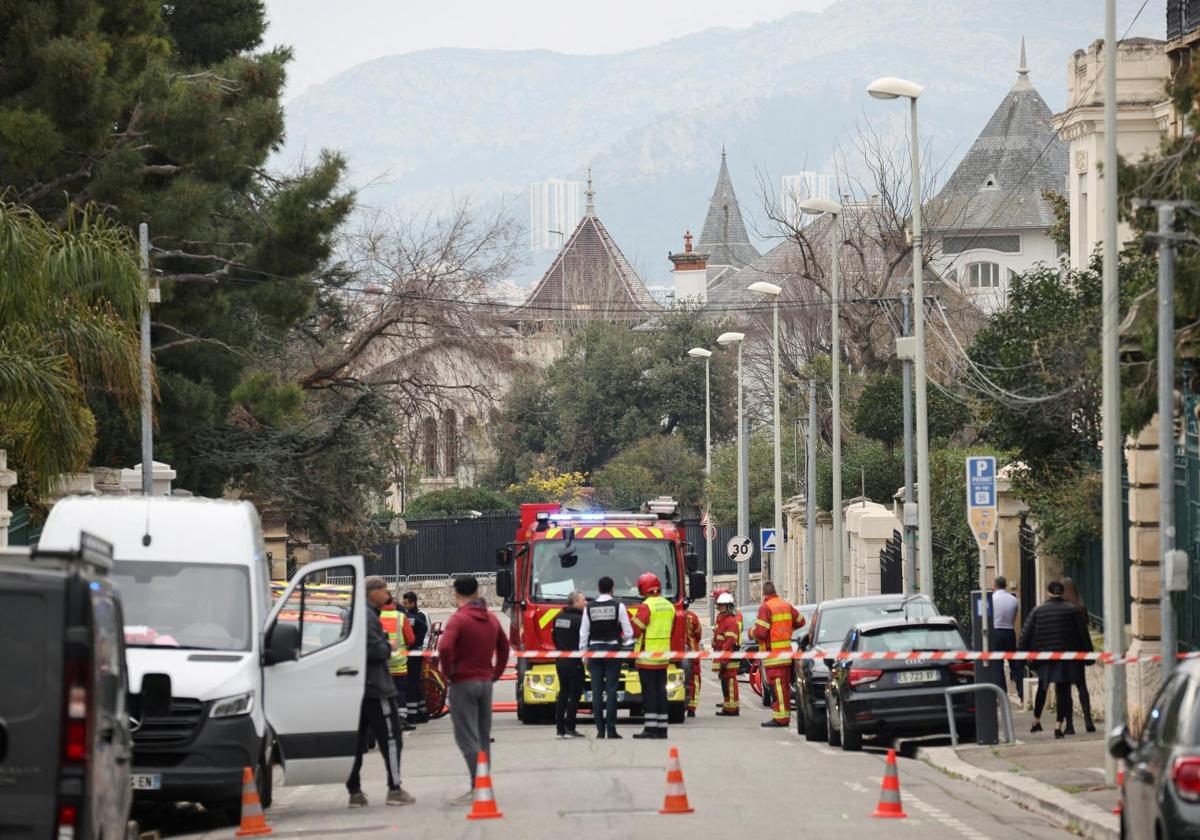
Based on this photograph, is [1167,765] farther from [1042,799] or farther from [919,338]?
[919,338]

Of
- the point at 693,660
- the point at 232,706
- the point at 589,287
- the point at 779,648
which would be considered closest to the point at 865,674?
the point at 779,648

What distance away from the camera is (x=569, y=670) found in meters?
23.6

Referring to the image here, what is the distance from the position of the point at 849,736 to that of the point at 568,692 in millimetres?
3627

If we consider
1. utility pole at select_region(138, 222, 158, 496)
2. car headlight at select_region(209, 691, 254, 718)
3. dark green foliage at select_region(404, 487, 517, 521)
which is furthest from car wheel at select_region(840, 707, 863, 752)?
dark green foliage at select_region(404, 487, 517, 521)

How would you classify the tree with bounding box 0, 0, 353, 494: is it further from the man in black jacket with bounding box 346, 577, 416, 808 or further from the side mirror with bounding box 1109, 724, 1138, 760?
the side mirror with bounding box 1109, 724, 1138, 760

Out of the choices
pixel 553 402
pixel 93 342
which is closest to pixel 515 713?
pixel 93 342

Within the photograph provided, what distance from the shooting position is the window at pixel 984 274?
98188 mm

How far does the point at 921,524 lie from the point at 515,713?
6738 mm

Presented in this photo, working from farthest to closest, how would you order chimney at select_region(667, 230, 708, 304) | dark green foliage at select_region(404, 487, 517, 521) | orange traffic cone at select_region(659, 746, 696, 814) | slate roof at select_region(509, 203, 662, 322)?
1. chimney at select_region(667, 230, 708, 304)
2. slate roof at select_region(509, 203, 662, 322)
3. dark green foliage at select_region(404, 487, 517, 521)
4. orange traffic cone at select_region(659, 746, 696, 814)

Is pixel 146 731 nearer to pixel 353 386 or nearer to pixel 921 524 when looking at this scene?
pixel 921 524

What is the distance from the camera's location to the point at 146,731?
14727mm

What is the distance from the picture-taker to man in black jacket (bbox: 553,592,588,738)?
931 inches

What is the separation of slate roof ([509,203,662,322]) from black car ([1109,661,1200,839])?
284 ft

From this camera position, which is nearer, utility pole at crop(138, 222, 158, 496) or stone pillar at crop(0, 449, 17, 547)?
stone pillar at crop(0, 449, 17, 547)
